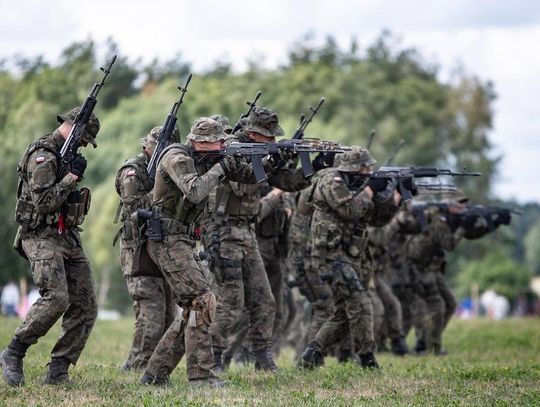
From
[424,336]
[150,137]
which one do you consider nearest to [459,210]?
[424,336]

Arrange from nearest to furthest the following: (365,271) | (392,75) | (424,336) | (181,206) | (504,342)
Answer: (181,206)
(365,271)
(424,336)
(504,342)
(392,75)

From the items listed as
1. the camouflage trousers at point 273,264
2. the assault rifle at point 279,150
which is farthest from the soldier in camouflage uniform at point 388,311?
the assault rifle at point 279,150

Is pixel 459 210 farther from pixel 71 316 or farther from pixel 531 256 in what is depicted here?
pixel 531 256

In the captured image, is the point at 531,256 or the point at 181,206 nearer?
the point at 181,206

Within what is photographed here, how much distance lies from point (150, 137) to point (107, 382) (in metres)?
2.74

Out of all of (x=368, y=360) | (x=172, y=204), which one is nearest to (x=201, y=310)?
(x=172, y=204)

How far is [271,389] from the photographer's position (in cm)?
1216

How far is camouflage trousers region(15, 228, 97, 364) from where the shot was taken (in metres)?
11.8

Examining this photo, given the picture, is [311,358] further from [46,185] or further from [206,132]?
[46,185]

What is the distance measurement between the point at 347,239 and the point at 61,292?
432 centimetres

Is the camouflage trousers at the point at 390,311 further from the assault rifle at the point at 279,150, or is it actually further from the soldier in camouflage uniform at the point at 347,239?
the assault rifle at the point at 279,150

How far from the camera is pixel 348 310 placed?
14.8 m

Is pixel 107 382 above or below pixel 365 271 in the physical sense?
below

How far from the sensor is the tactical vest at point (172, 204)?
1193 centimetres
